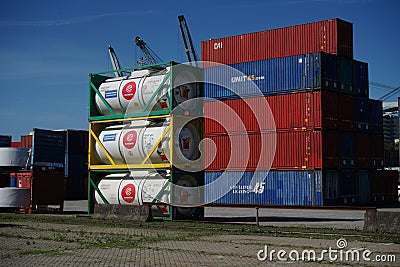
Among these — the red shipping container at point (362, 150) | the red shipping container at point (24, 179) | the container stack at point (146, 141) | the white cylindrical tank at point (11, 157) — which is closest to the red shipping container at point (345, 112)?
the red shipping container at point (362, 150)

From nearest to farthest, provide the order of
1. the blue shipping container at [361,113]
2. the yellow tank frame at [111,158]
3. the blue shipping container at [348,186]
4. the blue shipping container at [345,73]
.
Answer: the yellow tank frame at [111,158] → the blue shipping container at [348,186] → the blue shipping container at [345,73] → the blue shipping container at [361,113]

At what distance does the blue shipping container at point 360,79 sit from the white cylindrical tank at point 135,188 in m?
21.1

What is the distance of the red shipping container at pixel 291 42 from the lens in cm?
3869

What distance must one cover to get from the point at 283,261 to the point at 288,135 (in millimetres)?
26162

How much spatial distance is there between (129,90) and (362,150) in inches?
858

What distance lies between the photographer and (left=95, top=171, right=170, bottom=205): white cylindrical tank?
75.8 ft

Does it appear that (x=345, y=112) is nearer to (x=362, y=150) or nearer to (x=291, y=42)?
(x=362, y=150)

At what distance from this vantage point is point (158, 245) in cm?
1493

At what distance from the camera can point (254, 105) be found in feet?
129

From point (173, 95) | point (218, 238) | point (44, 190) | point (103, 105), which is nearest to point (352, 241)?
point (218, 238)

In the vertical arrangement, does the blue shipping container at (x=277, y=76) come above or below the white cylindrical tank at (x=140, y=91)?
above

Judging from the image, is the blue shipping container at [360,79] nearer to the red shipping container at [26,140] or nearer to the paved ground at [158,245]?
the paved ground at [158,245]

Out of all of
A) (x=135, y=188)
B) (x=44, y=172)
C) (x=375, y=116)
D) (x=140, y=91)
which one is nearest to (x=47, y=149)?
→ (x=44, y=172)

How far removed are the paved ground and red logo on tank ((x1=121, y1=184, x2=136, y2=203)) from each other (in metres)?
3.09
